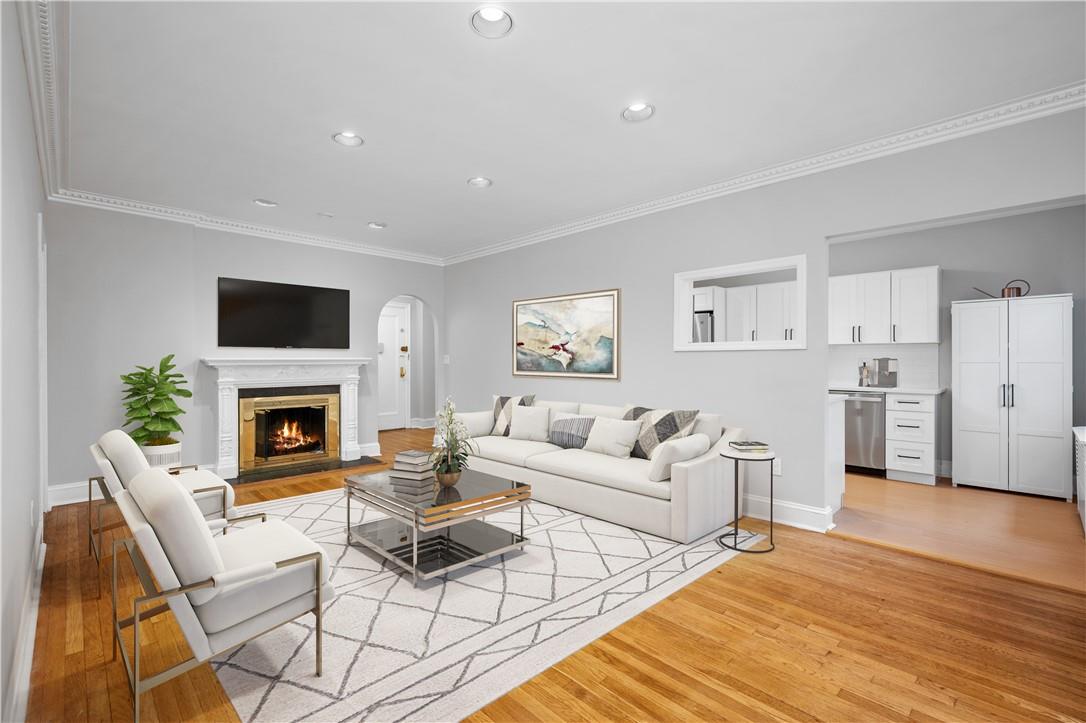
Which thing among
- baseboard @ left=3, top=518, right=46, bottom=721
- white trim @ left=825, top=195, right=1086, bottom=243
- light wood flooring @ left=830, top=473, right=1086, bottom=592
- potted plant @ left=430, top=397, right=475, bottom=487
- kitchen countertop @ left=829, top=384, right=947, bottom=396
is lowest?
light wood flooring @ left=830, top=473, right=1086, bottom=592

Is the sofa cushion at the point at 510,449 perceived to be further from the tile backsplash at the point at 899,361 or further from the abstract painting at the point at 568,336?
the tile backsplash at the point at 899,361

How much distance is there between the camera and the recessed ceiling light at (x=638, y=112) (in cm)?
309

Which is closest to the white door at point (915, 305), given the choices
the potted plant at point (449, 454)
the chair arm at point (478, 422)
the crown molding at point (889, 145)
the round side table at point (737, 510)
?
the crown molding at point (889, 145)

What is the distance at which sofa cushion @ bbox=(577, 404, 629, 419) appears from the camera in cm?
493

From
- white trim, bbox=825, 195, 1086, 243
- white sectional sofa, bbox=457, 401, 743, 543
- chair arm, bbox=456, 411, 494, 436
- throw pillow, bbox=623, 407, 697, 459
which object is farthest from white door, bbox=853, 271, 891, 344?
chair arm, bbox=456, 411, 494, 436

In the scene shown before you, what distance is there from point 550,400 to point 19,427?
4.50m

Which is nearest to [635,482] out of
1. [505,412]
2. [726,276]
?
[726,276]

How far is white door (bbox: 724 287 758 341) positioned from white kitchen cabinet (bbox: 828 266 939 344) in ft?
3.01

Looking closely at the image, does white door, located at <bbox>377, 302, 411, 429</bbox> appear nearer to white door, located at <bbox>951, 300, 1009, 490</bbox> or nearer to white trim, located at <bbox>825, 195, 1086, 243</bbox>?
white trim, located at <bbox>825, 195, 1086, 243</bbox>

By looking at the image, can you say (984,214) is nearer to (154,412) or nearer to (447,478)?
(447,478)

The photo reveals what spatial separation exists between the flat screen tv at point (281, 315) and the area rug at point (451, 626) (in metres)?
3.16

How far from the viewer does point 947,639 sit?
243 cm

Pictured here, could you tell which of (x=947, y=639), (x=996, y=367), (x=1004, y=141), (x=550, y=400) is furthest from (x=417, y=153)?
(x=996, y=367)

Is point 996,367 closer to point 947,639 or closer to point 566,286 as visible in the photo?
point 947,639
